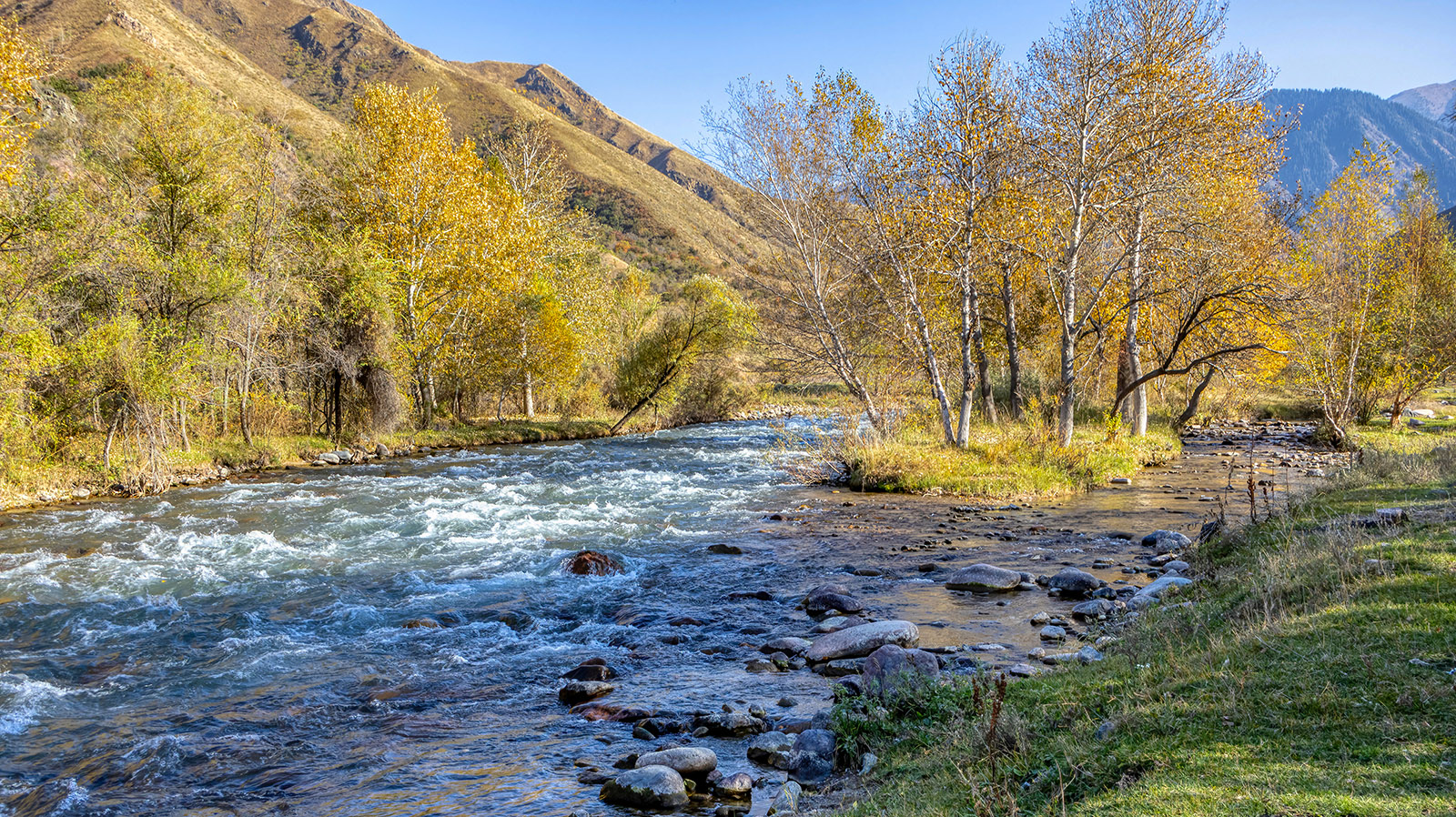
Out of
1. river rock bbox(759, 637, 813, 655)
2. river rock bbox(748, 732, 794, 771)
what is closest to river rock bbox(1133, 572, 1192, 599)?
river rock bbox(759, 637, 813, 655)

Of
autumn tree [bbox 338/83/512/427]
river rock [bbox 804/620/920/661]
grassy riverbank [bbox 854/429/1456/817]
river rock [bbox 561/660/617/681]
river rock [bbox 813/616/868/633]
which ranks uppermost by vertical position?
autumn tree [bbox 338/83/512/427]

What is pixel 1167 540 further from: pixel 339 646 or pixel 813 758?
pixel 339 646

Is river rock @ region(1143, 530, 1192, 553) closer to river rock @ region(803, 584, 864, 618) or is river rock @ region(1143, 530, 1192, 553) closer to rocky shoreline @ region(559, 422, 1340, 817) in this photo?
rocky shoreline @ region(559, 422, 1340, 817)

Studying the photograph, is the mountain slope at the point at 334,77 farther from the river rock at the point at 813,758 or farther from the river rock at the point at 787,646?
the river rock at the point at 813,758

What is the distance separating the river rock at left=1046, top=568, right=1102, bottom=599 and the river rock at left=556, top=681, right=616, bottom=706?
5.69m

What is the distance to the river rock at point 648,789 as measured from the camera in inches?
191

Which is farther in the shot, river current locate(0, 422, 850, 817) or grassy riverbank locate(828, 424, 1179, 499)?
grassy riverbank locate(828, 424, 1179, 499)

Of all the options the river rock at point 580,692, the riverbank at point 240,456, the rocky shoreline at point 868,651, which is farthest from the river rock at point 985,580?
the riverbank at point 240,456

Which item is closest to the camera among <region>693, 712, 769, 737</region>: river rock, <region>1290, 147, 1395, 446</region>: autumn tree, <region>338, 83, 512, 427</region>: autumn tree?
<region>693, 712, 769, 737</region>: river rock

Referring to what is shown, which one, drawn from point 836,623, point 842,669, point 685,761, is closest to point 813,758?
point 685,761

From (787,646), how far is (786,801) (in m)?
3.09

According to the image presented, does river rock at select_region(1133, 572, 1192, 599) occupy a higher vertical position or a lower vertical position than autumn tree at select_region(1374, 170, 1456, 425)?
lower

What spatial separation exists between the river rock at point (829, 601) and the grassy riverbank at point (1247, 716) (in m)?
3.33

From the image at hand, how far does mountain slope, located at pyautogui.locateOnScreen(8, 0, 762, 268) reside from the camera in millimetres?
65562
